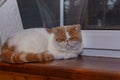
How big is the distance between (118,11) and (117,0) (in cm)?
6

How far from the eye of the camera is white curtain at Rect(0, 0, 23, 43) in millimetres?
1450

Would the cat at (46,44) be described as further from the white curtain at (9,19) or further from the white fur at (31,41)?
the white curtain at (9,19)

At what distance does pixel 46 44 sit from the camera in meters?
1.24

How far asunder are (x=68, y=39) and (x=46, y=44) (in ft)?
0.42

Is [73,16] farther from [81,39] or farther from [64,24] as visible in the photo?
[81,39]

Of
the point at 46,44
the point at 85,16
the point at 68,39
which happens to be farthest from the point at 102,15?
the point at 46,44

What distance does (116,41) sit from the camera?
1.19 m

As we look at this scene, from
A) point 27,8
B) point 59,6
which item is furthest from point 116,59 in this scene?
point 27,8

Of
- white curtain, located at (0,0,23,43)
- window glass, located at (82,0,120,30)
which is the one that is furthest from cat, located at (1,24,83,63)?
white curtain, located at (0,0,23,43)

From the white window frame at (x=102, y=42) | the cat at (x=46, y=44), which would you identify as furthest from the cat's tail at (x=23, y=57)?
the white window frame at (x=102, y=42)

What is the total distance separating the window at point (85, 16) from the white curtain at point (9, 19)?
2.6 inches

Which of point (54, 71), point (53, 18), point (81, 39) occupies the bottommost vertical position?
point (54, 71)

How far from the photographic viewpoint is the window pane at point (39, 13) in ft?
4.67

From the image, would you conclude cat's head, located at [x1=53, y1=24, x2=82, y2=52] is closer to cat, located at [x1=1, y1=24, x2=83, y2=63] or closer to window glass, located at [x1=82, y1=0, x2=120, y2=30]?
cat, located at [x1=1, y1=24, x2=83, y2=63]
